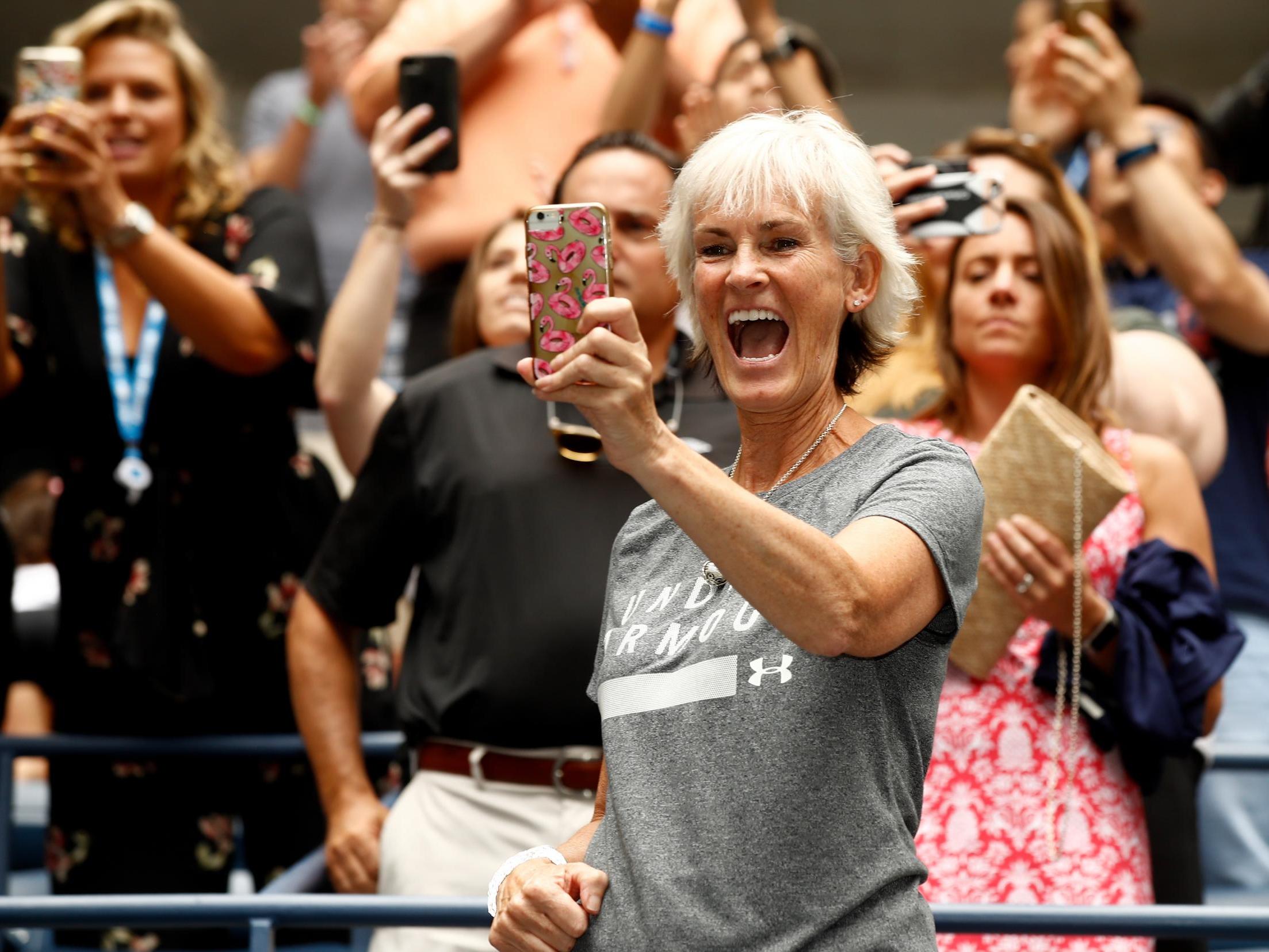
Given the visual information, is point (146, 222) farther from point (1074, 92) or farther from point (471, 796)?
point (1074, 92)

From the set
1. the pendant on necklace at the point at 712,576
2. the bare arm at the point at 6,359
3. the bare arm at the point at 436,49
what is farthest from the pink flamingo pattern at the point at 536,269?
the bare arm at the point at 436,49

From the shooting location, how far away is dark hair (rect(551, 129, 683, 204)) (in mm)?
3287

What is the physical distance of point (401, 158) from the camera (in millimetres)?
3480

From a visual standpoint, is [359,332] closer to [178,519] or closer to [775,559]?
[178,519]

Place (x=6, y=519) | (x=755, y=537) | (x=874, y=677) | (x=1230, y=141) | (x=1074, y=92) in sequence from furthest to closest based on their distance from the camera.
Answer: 1. (x=1230, y=141)
2. (x=6, y=519)
3. (x=1074, y=92)
4. (x=874, y=677)
5. (x=755, y=537)

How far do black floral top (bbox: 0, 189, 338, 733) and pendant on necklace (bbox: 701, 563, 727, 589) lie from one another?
6.21 feet

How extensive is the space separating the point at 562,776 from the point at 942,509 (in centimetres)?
130

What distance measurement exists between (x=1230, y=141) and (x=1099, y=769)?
3.19m

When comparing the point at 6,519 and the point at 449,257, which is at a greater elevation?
the point at 449,257

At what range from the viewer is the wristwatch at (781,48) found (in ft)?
13.4

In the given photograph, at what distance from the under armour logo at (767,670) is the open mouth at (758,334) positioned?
367 millimetres

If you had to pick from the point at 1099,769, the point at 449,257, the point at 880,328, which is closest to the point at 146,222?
the point at 449,257

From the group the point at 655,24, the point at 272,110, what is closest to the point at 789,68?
the point at 655,24

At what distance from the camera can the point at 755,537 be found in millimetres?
1644
